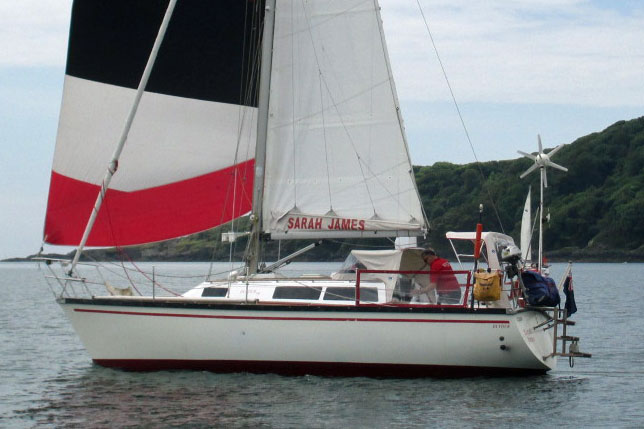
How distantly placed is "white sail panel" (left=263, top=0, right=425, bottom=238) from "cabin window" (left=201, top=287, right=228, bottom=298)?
1.63m

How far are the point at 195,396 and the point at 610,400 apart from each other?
7444mm

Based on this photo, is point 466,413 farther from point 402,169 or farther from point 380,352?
point 402,169

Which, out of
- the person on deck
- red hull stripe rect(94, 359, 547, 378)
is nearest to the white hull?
red hull stripe rect(94, 359, 547, 378)

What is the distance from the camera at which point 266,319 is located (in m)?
19.6

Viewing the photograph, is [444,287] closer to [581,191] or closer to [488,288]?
[488,288]

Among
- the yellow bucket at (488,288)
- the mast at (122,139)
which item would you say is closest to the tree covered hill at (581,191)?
the mast at (122,139)

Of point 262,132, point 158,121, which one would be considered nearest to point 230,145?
point 262,132

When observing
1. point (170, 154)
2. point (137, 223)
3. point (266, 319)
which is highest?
point (170, 154)

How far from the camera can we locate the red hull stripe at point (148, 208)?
2108 cm

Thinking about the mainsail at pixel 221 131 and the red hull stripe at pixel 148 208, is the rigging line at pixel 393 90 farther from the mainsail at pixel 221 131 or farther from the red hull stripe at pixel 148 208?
the red hull stripe at pixel 148 208

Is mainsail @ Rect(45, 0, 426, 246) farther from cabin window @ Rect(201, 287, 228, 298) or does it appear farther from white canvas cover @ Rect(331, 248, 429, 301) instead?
cabin window @ Rect(201, 287, 228, 298)

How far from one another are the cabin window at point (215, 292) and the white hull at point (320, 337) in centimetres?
79

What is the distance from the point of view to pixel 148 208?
846 inches

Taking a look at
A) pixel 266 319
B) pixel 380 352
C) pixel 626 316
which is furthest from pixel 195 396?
pixel 626 316
